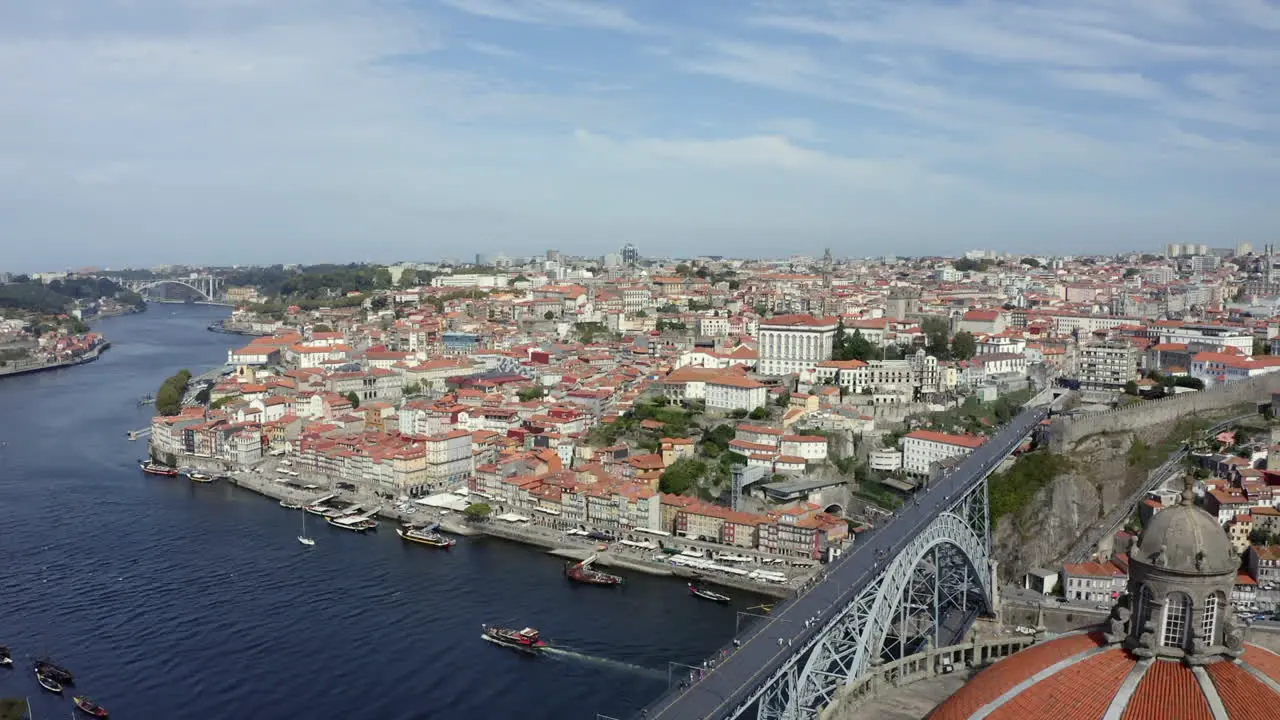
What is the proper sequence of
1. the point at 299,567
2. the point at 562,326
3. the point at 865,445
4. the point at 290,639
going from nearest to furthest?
the point at 290,639 → the point at 299,567 → the point at 865,445 → the point at 562,326

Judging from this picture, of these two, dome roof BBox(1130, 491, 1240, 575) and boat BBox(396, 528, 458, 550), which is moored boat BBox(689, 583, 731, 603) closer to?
boat BBox(396, 528, 458, 550)

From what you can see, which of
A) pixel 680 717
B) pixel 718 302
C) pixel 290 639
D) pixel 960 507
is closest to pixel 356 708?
pixel 290 639

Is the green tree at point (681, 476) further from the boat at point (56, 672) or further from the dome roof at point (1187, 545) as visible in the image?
the dome roof at point (1187, 545)

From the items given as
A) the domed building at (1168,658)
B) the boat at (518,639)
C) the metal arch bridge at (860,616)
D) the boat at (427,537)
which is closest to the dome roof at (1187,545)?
the domed building at (1168,658)

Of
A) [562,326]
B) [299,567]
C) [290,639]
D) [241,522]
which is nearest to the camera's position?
[290,639]

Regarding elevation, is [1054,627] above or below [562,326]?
below

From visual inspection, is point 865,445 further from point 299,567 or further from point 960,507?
point 299,567
